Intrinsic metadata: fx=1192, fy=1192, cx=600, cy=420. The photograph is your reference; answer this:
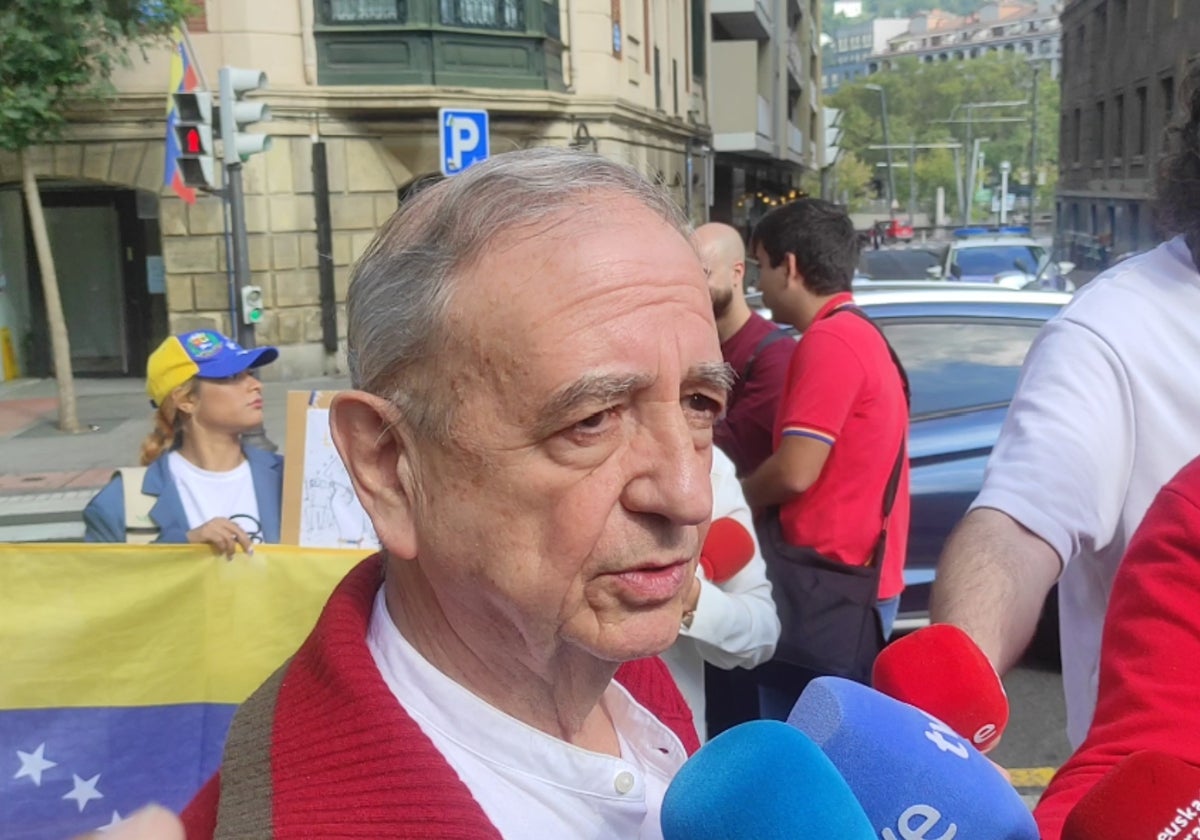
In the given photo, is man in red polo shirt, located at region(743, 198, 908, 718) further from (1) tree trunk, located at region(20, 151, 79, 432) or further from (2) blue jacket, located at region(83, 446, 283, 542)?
(1) tree trunk, located at region(20, 151, 79, 432)

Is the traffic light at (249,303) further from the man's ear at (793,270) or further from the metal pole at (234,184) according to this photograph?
the man's ear at (793,270)

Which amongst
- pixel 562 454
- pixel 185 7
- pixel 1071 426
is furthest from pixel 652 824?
pixel 185 7

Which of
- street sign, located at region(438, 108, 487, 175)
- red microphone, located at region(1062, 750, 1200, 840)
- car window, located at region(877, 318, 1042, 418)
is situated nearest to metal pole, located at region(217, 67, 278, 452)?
street sign, located at region(438, 108, 487, 175)

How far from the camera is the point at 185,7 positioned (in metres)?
13.7

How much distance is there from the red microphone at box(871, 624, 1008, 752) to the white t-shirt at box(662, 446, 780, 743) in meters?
1.38

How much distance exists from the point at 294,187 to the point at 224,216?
1157mm

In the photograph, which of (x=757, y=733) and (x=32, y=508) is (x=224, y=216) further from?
(x=757, y=733)

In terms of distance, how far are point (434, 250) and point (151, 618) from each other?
2360 mm

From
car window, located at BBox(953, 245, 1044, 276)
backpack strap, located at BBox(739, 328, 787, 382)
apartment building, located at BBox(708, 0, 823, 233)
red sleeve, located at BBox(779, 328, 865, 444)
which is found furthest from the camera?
apartment building, located at BBox(708, 0, 823, 233)

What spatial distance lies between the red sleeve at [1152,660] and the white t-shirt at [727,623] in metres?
1.44

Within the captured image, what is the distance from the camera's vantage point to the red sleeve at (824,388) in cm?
348

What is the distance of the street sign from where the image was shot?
10.5m

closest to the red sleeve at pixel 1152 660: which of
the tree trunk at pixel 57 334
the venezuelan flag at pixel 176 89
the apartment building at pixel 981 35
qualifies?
the venezuelan flag at pixel 176 89

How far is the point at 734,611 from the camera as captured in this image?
294 centimetres
